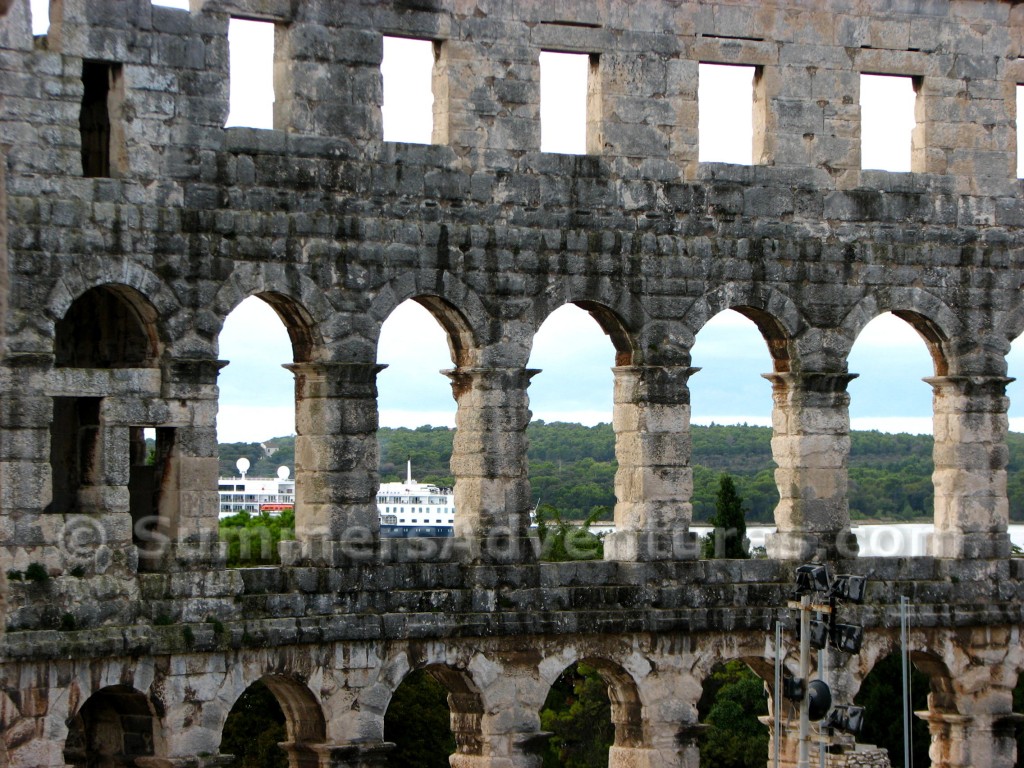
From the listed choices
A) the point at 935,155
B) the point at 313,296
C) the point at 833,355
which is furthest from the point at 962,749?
the point at 313,296

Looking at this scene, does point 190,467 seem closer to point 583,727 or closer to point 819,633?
point 819,633

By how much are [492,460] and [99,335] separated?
477 cm

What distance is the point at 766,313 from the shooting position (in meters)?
30.6

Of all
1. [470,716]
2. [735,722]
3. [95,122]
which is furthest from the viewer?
[735,722]

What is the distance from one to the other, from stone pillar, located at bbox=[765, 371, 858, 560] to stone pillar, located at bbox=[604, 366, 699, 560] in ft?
4.53

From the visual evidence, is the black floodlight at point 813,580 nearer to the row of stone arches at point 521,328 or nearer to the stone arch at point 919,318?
the row of stone arches at point 521,328

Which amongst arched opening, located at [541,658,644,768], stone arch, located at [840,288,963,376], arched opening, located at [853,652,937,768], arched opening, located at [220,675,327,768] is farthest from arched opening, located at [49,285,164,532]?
arched opening, located at [853,652,937,768]

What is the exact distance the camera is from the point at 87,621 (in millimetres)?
26781

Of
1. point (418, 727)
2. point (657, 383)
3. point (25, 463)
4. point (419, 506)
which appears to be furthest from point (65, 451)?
point (419, 506)

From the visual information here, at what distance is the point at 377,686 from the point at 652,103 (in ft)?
24.3

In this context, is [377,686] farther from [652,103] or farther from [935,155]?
[935,155]

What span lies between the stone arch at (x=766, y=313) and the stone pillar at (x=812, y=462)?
275 mm

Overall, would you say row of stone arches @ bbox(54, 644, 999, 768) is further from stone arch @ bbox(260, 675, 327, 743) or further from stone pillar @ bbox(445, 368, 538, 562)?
stone pillar @ bbox(445, 368, 538, 562)

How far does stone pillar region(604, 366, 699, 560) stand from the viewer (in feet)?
98.2
